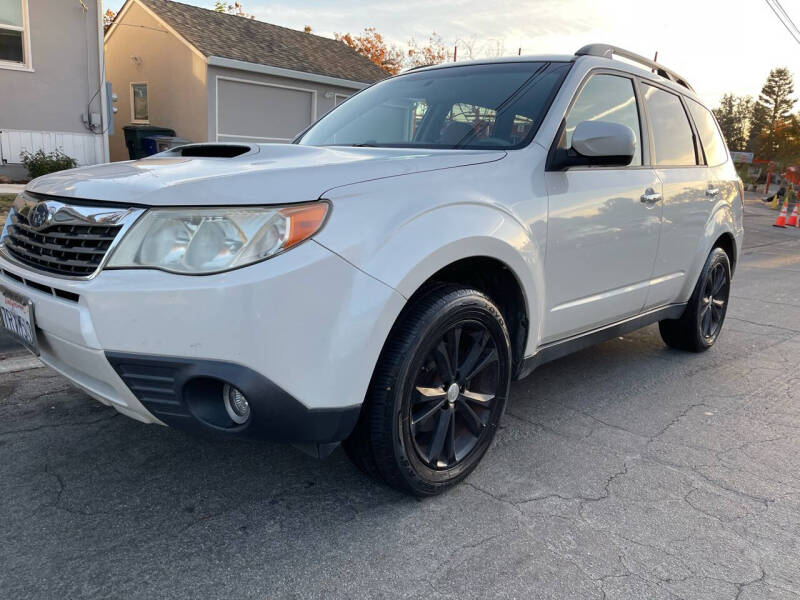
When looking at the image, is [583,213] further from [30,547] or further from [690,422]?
[30,547]

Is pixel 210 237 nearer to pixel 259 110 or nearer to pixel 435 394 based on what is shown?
pixel 435 394

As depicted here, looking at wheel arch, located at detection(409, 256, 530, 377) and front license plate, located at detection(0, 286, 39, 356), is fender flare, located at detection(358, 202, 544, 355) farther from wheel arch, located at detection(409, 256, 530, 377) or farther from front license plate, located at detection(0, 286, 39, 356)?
front license plate, located at detection(0, 286, 39, 356)

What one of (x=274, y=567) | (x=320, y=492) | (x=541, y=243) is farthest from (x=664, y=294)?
(x=274, y=567)

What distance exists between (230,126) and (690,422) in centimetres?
1546

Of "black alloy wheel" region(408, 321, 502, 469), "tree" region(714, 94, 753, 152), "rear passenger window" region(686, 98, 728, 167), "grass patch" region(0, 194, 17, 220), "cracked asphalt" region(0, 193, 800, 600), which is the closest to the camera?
"cracked asphalt" region(0, 193, 800, 600)

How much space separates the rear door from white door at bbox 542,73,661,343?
153mm

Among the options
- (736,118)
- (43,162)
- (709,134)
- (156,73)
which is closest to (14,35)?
(43,162)

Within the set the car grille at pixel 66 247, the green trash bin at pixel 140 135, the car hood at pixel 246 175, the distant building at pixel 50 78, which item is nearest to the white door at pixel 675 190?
the car hood at pixel 246 175

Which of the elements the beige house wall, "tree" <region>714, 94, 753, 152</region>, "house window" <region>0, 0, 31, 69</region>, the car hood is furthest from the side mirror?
"tree" <region>714, 94, 753, 152</region>

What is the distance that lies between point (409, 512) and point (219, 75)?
624 inches

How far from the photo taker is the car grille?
2.15 meters

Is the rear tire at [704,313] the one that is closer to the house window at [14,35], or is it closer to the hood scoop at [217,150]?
the hood scoop at [217,150]

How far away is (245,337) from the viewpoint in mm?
1995

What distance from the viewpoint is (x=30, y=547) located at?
2215 millimetres
